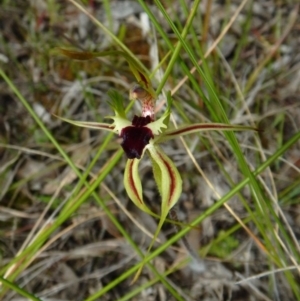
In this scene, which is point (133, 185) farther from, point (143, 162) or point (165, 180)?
point (143, 162)

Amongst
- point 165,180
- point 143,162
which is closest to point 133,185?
point 165,180

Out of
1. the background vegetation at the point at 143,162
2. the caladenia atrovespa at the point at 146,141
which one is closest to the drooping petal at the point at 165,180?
the caladenia atrovespa at the point at 146,141

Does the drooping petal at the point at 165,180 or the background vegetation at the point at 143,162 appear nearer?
the drooping petal at the point at 165,180

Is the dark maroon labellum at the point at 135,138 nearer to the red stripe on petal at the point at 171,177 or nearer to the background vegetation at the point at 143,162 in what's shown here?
the red stripe on petal at the point at 171,177

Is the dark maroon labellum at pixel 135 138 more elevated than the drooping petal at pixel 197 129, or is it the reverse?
the drooping petal at pixel 197 129

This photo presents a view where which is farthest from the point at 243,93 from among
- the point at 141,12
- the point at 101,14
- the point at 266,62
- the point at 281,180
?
the point at 101,14

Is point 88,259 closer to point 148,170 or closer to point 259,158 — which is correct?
point 148,170

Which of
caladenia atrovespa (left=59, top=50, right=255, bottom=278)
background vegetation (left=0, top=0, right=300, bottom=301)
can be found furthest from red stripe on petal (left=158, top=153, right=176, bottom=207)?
background vegetation (left=0, top=0, right=300, bottom=301)
